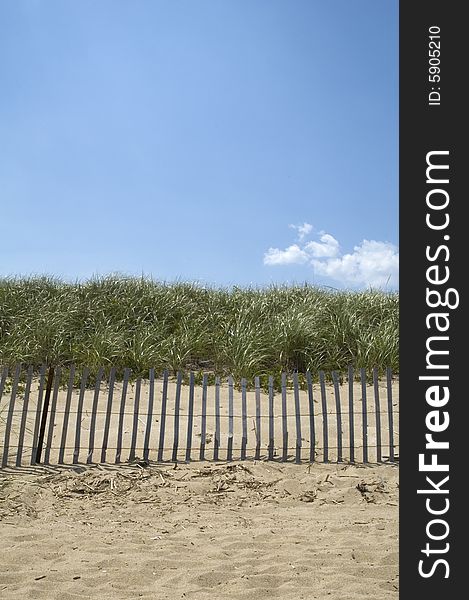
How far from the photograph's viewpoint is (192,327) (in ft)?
39.9

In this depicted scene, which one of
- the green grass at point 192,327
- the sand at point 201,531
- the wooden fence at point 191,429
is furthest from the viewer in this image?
the green grass at point 192,327

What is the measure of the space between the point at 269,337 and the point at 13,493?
5.93 meters

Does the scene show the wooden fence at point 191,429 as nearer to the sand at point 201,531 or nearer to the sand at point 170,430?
the sand at point 170,430

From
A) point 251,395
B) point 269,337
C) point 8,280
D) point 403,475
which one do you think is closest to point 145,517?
point 403,475

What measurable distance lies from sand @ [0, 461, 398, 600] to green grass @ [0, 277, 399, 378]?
3.92 m

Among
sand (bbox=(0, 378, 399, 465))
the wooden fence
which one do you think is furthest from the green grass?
the wooden fence

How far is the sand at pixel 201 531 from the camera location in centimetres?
405

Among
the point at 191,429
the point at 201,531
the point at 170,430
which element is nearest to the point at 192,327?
the point at 170,430

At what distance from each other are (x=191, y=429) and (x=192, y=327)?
16.7ft

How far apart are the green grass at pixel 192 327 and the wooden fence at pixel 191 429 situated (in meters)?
1.18

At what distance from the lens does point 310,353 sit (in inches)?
437

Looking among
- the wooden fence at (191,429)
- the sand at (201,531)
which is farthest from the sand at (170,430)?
the sand at (201,531)

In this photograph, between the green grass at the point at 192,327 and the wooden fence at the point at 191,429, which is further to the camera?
the green grass at the point at 192,327

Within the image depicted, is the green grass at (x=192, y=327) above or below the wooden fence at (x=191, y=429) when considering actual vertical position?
above
